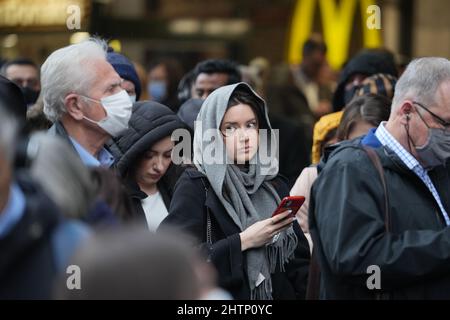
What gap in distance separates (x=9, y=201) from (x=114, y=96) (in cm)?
209

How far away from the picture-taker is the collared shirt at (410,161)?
4.34 m

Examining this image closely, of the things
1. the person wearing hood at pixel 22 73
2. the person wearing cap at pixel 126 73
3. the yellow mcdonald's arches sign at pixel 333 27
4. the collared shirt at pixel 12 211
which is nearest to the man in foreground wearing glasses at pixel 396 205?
the collared shirt at pixel 12 211

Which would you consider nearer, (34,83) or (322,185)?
(322,185)

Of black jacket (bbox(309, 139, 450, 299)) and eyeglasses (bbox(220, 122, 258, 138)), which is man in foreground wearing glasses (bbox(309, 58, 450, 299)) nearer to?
black jacket (bbox(309, 139, 450, 299))

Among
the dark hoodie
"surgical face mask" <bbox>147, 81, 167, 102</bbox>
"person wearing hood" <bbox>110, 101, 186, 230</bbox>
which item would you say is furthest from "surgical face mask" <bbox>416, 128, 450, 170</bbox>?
"surgical face mask" <bbox>147, 81, 167, 102</bbox>

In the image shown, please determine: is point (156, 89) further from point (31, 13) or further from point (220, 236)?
point (220, 236)

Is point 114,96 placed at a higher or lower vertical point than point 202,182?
higher

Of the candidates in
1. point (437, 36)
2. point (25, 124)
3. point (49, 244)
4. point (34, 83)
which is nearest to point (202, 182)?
point (25, 124)

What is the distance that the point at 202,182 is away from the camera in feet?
16.2

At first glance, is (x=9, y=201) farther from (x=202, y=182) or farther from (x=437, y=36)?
(x=437, y=36)

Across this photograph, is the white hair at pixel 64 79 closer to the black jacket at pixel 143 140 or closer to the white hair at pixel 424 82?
the black jacket at pixel 143 140

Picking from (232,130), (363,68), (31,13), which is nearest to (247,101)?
(232,130)

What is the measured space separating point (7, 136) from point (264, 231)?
2086mm

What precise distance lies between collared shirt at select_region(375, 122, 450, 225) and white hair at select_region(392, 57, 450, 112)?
126 millimetres
